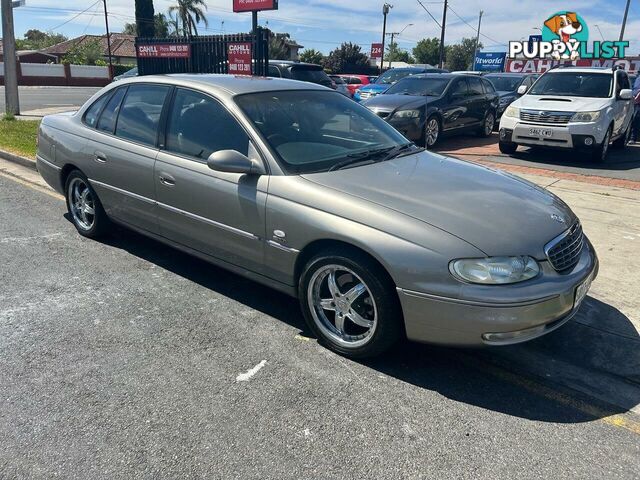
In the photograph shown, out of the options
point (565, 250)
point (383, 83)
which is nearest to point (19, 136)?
point (383, 83)

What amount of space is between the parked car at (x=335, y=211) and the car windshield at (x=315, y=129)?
1cm

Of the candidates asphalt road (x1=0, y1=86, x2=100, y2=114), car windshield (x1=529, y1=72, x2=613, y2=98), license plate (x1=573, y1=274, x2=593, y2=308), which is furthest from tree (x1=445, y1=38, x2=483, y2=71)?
license plate (x1=573, y1=274, x2=593, y2=308)

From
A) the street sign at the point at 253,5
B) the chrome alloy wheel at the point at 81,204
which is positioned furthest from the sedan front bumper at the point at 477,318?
the street sign at the point at 253,5

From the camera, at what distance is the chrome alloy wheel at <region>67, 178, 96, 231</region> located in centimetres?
512

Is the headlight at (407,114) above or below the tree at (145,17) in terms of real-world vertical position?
below

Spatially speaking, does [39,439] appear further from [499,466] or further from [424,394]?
[499,466]

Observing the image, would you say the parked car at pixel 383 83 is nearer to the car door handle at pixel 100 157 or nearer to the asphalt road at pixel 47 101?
the asphalt road at pixel 47 101

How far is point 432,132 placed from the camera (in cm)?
1105

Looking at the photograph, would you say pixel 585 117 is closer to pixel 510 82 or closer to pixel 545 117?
pixel 545 117

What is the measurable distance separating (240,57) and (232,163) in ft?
29.3

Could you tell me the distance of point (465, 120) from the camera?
12.1 metres

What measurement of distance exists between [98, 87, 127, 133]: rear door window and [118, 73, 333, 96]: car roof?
0.21 m

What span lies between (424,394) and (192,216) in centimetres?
206

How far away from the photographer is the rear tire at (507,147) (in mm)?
10552
